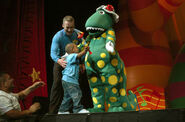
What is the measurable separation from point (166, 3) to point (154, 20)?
0.25 m

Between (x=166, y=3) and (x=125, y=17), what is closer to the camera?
(x=166, y=3)

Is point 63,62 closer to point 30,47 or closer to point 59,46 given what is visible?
point 59,46

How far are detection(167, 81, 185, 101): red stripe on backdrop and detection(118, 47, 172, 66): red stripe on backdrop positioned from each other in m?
0.31

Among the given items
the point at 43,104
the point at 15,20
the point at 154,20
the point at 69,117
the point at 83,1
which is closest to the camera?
the point at 69,117

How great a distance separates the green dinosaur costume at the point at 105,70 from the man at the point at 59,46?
334 millimetres

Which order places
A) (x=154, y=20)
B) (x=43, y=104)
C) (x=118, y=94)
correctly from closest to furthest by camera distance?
(x=118, y=94) → (x=43, y=104) → (x=154, y=20)

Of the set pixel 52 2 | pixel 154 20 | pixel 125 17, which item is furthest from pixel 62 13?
pixel 154 20

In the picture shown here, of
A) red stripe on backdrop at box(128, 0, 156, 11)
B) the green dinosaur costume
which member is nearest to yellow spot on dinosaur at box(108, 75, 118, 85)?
the green dinosaur costume

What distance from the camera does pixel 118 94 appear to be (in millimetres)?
2131

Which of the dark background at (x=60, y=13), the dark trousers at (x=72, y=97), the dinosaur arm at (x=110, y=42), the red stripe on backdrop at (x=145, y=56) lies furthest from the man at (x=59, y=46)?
the dark background at (x=60, y=13)

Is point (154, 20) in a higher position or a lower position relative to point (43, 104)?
higher

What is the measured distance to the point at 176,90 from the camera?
2.93 meters

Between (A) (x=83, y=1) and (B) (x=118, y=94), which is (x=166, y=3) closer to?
(A) (x=83, y=1)

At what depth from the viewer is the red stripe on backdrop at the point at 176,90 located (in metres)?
2.88
